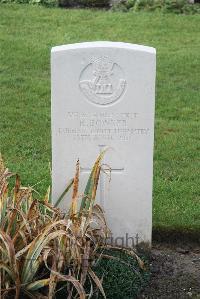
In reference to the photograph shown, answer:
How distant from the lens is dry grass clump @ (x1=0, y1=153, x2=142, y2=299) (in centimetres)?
444

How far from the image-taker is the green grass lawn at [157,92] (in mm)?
6481

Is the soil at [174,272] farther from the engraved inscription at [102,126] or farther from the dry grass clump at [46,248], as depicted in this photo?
the engraved inscription at [102,126]

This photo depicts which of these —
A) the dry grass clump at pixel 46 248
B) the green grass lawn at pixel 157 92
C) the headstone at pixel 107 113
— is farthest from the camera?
the green grass lawn at pixel 157 92

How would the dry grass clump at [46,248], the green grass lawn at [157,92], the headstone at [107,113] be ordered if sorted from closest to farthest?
the dry grass clump at [46,248]
the headstone at [107,113]
the green grass lawn at [157,92]

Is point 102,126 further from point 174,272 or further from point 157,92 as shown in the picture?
point 157,92

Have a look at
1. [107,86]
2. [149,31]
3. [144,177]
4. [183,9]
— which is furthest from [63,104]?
[183,9]

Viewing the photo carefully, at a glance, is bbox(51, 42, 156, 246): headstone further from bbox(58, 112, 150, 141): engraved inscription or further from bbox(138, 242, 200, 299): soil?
bbox(138, 242, 200, 299): soil

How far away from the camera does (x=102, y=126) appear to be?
5.08 meters

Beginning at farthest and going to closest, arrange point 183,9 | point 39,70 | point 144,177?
point 183,9
point 39,70
point 144,177

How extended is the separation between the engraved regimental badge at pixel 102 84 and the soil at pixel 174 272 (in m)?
1.19

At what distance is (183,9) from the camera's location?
43.0ft

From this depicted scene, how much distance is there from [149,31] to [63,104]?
6.82m

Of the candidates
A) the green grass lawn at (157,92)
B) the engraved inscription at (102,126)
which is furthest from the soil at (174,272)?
the engraved inscription at (102,126)

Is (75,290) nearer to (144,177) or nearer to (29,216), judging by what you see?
(29,216)
